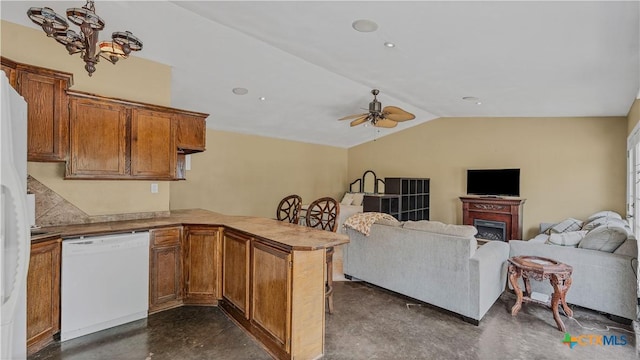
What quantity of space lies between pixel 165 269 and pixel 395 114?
12.2 ft

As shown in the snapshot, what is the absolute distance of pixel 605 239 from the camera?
3100 mm

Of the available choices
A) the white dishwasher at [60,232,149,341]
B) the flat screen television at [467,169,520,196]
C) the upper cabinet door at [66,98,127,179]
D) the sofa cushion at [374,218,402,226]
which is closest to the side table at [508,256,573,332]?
the sofa cushion at [374,218,402,226]

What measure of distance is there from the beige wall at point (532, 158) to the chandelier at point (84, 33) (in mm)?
6769

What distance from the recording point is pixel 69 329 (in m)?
2.50

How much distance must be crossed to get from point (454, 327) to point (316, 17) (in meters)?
3.06

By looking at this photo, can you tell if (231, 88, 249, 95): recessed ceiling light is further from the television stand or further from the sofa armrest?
the television stand

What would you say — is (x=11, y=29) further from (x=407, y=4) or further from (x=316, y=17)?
(x=407, y=4)

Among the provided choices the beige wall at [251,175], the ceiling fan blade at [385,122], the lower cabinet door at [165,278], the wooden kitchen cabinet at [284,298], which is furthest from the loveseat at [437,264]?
the beige wall at [251,175]

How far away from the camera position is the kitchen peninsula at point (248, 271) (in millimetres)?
2211

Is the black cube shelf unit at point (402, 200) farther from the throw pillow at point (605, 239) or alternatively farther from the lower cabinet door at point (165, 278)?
the lower cabinet door at point (165, 278)

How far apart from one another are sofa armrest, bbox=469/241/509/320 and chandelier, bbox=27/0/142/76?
3.29 meters

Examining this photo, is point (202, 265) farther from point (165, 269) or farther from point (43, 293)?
point (43, 293)

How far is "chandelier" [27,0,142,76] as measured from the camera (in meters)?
1.64

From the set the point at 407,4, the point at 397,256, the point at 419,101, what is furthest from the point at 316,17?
the point at 419,101
